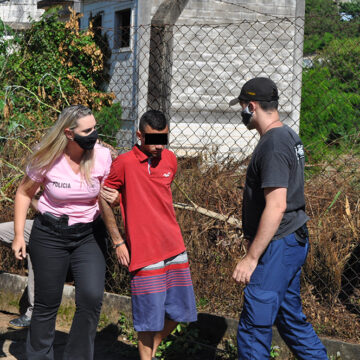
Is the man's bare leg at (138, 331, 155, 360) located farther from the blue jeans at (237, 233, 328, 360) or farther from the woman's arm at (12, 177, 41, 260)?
the woman's arm at (12, 177, 41, 260)

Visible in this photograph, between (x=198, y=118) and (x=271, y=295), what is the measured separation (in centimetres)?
1004

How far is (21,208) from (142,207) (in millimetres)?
795

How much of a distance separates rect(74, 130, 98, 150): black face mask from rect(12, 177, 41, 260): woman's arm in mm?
382

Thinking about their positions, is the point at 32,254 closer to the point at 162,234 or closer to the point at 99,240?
the point at 99,240

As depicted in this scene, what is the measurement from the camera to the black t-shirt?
317 centimetres

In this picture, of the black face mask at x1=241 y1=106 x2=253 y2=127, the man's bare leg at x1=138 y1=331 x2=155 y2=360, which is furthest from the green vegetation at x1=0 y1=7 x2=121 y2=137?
the black face mask at x1=241 y1=106 x2=253 y2=127

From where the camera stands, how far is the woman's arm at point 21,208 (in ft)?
13.0

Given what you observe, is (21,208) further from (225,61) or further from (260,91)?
(225,61)

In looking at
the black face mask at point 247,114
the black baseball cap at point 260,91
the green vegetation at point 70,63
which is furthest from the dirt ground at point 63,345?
the green vegetation at point 70,63

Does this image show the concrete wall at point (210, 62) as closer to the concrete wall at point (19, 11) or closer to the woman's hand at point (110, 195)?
the woman's hand at point (110, 195)

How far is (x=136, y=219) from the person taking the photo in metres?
3.85

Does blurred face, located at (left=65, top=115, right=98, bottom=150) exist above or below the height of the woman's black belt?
above

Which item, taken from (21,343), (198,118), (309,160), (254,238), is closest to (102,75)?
(198,118)

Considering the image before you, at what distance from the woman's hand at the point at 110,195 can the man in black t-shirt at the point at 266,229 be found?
88cm
